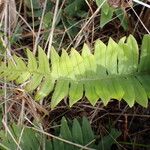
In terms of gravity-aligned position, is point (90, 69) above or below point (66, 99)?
above

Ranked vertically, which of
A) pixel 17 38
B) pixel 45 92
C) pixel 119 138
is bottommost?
pixel 119 138

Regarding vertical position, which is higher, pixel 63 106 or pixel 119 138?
→ pixel 63 106

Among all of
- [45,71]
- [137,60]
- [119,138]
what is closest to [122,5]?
[137,60]

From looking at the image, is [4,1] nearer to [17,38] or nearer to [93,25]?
[17,38]

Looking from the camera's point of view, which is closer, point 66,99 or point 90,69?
point 90,69

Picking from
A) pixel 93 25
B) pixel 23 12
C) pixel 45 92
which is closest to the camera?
pixel 45 92

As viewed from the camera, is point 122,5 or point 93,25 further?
point 93,25

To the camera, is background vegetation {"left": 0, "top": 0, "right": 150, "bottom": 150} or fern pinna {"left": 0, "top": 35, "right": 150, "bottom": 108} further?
background vegetation {"left": 0, "top": 0, "right": 150, "bottom": 150}

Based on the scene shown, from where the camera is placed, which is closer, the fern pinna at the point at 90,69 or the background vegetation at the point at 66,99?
the fern pinna at the point at 90,69

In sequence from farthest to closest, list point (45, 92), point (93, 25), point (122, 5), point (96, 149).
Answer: point (93, 25)
point (122, 5)
point (96, 149)
point (45, 92)
